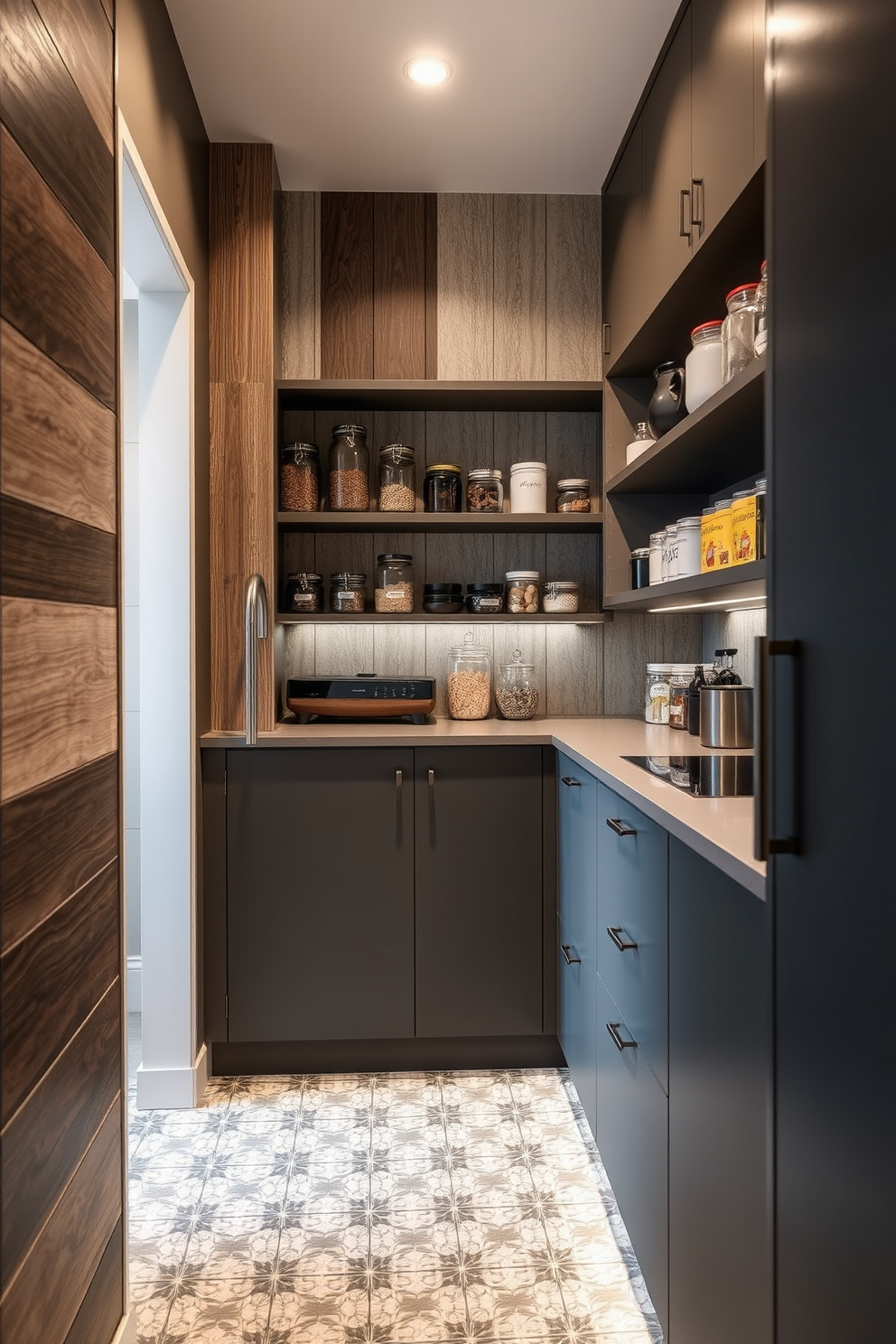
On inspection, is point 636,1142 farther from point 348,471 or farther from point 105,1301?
point 348,471

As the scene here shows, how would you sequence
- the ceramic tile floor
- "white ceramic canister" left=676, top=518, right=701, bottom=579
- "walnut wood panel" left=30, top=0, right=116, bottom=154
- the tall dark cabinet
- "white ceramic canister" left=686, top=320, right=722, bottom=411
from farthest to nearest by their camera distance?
1. "white ceramic canister" left=676, top=518, right=701, bottom=579
2. "white ceramic canister" left=686, top=320, right=722, bottom=411
3. the ceramic tile floor
4. "walnut wood panel" left=30, top=0, right=116, bottom=154
5. the tall dark cabinet

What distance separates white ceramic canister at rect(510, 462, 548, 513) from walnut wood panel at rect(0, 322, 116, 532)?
162 cm

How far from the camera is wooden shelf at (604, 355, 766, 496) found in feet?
5.47

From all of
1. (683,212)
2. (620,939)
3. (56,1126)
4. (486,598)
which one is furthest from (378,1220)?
(683,212)

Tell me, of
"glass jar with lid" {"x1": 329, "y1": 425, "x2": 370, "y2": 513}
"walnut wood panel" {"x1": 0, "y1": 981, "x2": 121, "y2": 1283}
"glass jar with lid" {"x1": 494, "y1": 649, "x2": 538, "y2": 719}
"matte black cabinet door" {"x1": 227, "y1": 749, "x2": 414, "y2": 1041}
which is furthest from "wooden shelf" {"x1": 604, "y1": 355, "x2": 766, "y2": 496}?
"walnut wood panel" {"x1": 0, "y1": 981, "x2": 121, "y2": 1283}

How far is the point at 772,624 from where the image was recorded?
995 millimetres

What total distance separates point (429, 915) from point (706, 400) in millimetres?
1516

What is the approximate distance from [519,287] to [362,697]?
145 centimetres

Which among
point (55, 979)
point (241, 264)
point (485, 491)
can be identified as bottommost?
point (55, 979)

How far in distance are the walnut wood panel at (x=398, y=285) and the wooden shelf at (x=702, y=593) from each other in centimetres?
104

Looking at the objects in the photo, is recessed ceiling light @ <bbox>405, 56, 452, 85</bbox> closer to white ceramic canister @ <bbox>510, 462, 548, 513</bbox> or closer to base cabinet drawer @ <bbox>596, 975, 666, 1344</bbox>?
white ceramic canister @ <bbox>510, 462, 548, 513</bbox>

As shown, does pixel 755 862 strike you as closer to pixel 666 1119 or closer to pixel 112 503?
pixel 666 1119

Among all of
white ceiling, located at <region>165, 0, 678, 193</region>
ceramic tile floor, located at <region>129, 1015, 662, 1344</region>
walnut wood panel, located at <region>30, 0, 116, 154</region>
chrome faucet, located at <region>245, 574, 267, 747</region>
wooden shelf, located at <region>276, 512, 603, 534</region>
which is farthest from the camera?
wooden shelf, located at <region>276, 512, 603, 534</region>

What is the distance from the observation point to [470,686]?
2859 millimetres
